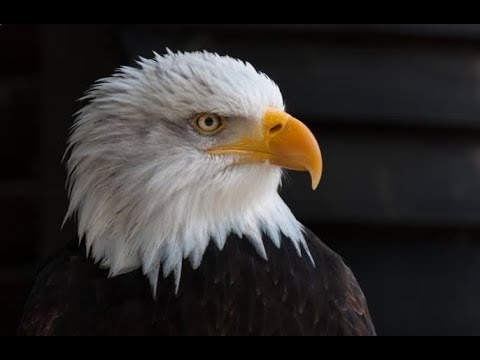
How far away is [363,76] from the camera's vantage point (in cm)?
296

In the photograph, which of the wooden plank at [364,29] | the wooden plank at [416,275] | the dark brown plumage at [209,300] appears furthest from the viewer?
the wooden plank at [416,275]

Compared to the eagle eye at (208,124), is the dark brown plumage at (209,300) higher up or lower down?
lower down

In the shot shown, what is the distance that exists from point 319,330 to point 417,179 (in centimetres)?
112

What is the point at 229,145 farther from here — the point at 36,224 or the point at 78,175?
the point at 36,224

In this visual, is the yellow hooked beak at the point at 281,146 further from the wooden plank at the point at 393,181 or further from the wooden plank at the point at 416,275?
the wooden plank at the point at 416,275

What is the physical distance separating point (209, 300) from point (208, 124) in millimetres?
369

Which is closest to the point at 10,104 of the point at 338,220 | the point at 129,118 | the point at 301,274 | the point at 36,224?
the point at 36,224

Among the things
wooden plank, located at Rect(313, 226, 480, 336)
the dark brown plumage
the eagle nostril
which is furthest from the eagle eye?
wooden plank, located at Rect(313, 226, 480, 336)

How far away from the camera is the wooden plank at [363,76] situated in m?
2.94

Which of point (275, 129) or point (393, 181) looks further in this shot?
point (393, 181)

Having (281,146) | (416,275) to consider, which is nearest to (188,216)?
(281,146)

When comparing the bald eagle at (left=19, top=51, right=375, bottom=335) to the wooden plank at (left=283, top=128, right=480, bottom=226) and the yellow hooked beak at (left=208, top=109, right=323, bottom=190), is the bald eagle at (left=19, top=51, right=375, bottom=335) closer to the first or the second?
the yellow hooked beak at (left=208, top=109, right=323, bottom=190)

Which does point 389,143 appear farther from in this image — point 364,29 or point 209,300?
point 209,300

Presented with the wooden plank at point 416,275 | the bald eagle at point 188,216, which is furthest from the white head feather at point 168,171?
the wooden plank at point 416,275
